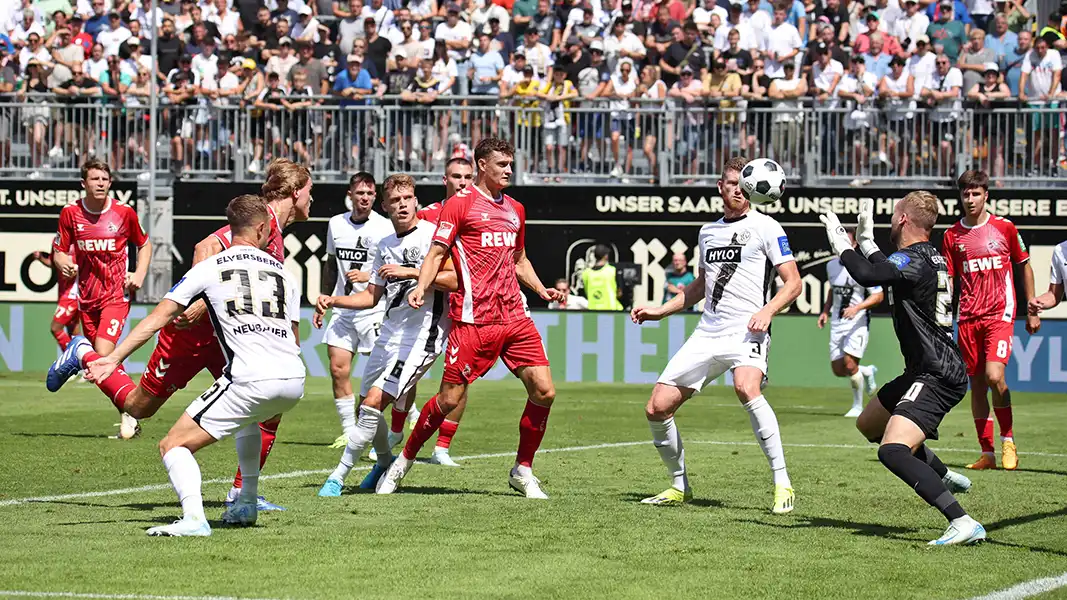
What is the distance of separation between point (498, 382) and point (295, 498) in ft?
43.6

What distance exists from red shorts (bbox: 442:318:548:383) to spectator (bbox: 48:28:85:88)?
742 inches

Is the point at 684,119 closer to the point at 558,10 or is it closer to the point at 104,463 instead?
the point at 558,10

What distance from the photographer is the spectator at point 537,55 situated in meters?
26.0

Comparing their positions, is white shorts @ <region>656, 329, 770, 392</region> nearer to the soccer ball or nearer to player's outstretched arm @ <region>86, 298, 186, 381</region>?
the soccer ball

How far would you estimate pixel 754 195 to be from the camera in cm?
1016

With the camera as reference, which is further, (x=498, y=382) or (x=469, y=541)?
(x=498, y=382)

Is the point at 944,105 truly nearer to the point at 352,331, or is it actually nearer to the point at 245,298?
the point at 352,331

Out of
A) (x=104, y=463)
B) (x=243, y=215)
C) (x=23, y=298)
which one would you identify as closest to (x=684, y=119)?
(x=23, y=298)

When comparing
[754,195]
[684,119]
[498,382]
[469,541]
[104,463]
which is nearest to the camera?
[469,541]

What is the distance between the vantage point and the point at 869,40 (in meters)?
25.5

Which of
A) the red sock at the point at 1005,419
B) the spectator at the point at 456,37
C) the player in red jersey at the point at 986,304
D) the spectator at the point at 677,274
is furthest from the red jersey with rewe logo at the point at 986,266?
the spectator at the point at 456,37

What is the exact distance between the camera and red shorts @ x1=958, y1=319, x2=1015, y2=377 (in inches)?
519

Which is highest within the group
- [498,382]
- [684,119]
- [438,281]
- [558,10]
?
[558,10]

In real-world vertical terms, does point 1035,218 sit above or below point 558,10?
below
